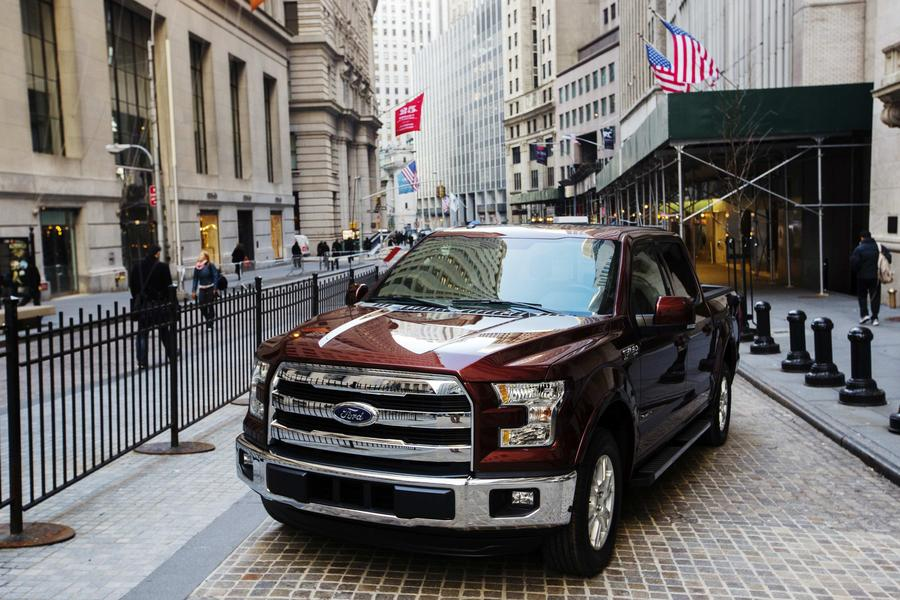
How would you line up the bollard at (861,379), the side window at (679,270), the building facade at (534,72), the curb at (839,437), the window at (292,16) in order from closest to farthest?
the side window at (679,270) < the curb at (839,437) < the bollard at (861,379) < the window at (292,16) < the building facade at (534,72)

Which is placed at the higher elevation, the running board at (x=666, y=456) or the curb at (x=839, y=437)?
the running board at (x=666, y=456)

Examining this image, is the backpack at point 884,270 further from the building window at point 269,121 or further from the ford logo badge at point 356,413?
the building window at point 269,121

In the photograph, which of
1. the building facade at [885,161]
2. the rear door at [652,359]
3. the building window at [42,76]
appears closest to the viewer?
the rear door at [652,359]

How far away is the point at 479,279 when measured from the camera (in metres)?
6.02

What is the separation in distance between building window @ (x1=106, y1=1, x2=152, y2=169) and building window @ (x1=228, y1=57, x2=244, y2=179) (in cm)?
1081

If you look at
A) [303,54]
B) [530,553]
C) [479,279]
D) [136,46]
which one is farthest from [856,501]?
[303,54]

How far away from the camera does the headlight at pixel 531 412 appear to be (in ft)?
14.5

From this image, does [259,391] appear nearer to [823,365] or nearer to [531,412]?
[531,412]

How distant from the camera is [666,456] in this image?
6266 millimetres

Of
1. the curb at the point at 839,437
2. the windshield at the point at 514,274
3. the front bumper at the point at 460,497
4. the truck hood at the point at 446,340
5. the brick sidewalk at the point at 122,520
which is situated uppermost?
the windshield at the point at 514,274

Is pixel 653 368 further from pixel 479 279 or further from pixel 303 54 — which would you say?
pixel 303 54

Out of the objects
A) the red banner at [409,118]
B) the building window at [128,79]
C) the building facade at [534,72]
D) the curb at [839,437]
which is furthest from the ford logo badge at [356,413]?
the building facade at [534,72]

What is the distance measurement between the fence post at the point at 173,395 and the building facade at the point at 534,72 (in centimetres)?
9242

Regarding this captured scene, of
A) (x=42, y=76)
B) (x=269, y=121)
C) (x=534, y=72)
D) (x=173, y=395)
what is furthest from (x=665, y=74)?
(x=534, y=72)
